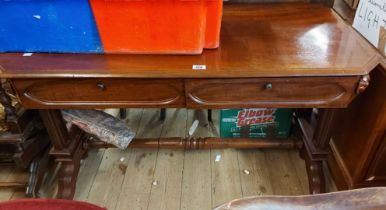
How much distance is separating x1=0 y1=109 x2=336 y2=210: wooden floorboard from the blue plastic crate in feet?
2.61

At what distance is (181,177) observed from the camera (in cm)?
150

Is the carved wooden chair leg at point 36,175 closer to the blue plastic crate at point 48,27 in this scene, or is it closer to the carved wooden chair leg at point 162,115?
the blue plastic crate at point 48,27

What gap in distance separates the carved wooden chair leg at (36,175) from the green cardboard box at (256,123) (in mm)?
968

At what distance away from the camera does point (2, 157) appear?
4.34ft

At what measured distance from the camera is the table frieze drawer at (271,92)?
34.9 inches

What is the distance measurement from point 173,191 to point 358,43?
1.04 meters

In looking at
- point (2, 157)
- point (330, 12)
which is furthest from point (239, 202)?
point (2, 157)

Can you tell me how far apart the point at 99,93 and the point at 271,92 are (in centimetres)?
Answer: 57

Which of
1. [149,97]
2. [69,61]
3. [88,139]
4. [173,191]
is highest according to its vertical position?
[69,61]

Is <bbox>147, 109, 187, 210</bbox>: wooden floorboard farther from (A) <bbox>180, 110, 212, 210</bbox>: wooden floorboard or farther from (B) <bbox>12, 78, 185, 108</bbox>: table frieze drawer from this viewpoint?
(B) <bbox>12, 78, 185, 108</bbox>: table frieze drawer

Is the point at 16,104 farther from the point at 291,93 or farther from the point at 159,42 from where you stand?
the point at 291,93

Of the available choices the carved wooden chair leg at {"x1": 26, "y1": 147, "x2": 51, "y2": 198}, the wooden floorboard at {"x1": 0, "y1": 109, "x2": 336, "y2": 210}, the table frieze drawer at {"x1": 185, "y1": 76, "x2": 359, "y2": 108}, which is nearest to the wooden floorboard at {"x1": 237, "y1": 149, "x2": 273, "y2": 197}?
the wooden floorboard at {"x1": 0, "y1": 109, "x2": 336, "y2": 210}

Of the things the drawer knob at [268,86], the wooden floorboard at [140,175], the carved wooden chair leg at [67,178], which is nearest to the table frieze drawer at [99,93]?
the drawer knob at [268,86]

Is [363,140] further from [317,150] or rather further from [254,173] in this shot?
Answer: [254,173]
